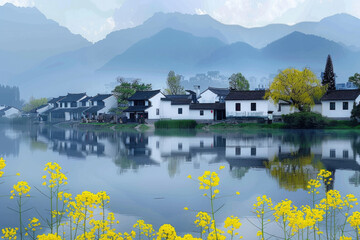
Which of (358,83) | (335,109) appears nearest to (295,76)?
(335,109)

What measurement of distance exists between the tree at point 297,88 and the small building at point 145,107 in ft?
61.6

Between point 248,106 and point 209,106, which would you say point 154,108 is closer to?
point 209,106

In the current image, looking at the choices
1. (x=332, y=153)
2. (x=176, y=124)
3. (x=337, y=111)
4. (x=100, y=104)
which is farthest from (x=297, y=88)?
(x=100, y=104)

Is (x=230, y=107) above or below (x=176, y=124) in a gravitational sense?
above

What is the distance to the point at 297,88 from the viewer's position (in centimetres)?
4853

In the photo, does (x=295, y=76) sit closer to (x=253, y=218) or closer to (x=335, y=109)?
(x=335, y=109)

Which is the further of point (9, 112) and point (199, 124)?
point (9, 112)

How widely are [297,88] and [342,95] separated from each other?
5.41 meters

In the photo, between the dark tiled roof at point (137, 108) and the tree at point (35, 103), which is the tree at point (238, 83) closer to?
the dark tiled roof at point (137, 108)

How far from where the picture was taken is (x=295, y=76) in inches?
1906

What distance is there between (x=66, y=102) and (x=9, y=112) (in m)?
40.7

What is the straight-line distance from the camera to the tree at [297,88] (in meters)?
48.4

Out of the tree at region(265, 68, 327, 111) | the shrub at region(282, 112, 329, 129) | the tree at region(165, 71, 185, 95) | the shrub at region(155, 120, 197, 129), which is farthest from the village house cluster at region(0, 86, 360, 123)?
the tree at region(165, 71, 185, 95)

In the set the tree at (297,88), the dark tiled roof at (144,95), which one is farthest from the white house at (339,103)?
the dark tiled roof at (144,95)
